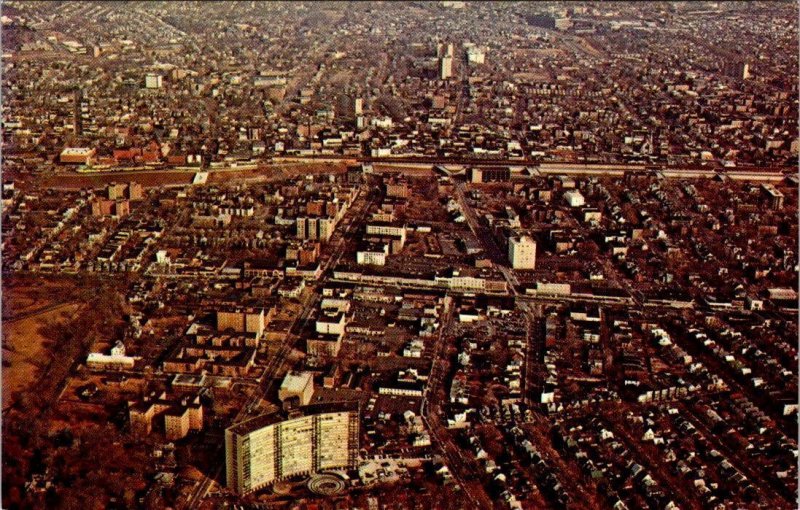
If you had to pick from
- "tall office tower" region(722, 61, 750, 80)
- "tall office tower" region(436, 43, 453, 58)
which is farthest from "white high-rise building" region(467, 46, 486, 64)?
"tall office tower" region(722, 61, 750, 80)

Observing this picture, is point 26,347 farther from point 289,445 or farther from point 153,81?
point 153,81

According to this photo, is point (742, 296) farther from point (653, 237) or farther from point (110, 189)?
point (110, 189)

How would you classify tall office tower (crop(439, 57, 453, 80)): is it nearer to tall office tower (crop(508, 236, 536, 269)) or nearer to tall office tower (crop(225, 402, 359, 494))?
tall office tower (crop(508, 236, 536, 269))

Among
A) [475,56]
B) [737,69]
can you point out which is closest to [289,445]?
[737,69]

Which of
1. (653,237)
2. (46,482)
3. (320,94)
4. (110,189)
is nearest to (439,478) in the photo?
(46,482)

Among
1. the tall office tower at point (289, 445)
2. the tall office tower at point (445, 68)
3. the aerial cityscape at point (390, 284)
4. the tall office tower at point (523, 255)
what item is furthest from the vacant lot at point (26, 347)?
the tall office tower at point (445, 68)

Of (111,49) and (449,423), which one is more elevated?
(111,49)
